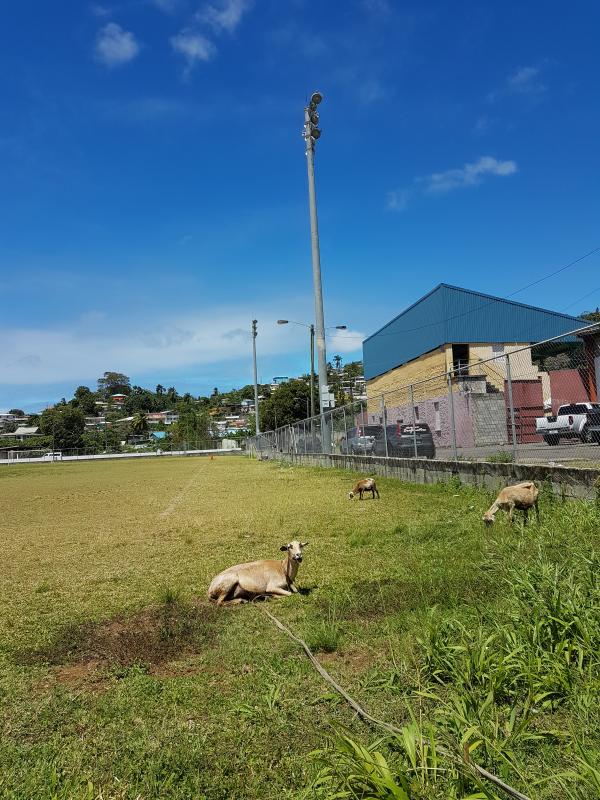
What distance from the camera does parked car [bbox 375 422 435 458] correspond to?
51.0ft

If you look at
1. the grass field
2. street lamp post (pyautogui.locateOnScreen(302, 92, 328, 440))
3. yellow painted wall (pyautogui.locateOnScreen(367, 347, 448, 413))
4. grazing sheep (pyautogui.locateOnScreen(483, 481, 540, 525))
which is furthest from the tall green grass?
street lamp post (pyautogui.locateOnScreen(302, 92, 328, 440))

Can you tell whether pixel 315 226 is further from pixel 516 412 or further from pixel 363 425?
pixel 516 412

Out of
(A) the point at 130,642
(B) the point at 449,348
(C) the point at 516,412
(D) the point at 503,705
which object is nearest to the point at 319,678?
(D) the point at 503,705

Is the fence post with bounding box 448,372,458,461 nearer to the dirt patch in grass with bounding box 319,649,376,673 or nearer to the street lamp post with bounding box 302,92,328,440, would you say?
the dirt patch in grass with bounding box 319,649,376,673

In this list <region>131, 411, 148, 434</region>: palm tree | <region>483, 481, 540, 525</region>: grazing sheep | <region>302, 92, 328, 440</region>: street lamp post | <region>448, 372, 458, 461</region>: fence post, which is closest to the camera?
<region>483, 481, 540, 525</region>: grazing sheep

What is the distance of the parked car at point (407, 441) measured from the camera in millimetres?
15539

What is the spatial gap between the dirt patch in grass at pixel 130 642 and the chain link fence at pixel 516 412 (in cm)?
593

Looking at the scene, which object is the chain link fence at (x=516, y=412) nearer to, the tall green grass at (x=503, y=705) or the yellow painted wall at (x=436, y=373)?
the yellow painted wall at (x=436, y=373)

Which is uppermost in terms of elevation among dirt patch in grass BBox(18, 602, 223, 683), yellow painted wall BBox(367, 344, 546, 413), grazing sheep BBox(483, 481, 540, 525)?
yellow painted wall BBox(367, 344, 546, 413)

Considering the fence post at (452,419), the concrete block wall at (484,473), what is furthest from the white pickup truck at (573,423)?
the fence post at (452,419)

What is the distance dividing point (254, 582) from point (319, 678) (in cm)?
194

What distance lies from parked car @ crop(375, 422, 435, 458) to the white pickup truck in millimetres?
4778

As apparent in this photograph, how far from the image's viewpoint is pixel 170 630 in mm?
4367

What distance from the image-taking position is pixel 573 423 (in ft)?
31.6
